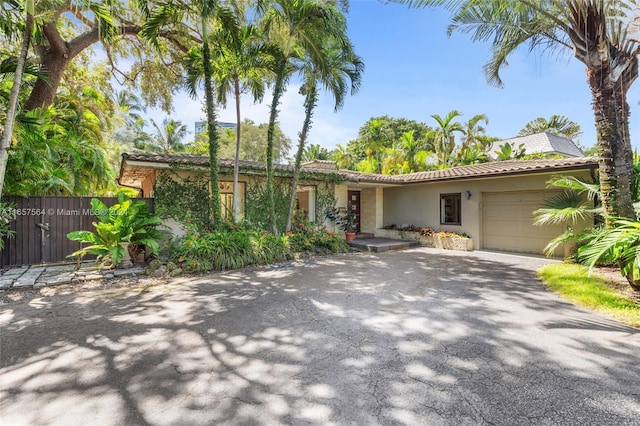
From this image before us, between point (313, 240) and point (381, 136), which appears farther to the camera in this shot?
point (381, 136)

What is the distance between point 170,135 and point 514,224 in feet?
99.6

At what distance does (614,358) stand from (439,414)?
238cm

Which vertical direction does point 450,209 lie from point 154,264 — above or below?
above

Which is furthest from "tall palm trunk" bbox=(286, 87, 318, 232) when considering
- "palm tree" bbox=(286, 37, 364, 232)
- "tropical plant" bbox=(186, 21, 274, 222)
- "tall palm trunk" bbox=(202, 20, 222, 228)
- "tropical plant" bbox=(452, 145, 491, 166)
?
"tropical plant" bbox=(452, 145, 491, 166)

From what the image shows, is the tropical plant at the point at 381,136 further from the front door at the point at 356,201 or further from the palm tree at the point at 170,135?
the palm tree at the point at 170,135

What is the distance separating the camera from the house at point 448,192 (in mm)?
9508

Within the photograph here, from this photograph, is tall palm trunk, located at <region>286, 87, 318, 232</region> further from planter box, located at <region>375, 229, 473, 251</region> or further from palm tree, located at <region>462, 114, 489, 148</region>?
palm tree, located at <region>462, 114, 489, 148</region>

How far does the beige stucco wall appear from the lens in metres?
10.5

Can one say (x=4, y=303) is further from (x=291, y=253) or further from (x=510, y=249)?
(x=510, y=249)

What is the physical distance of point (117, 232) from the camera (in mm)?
7105

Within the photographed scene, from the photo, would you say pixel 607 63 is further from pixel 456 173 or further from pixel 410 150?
pixel 410 150

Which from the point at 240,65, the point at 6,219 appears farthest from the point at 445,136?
the point at 6,219

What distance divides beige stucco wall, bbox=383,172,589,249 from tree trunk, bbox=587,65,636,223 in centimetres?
440

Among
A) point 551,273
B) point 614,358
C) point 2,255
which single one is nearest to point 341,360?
point 614,358
